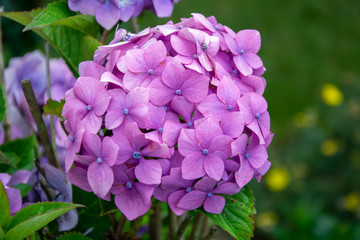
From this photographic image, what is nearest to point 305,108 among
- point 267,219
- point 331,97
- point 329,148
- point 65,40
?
point 331,97

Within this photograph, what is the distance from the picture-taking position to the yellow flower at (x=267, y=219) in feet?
7.03

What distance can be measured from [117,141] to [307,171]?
1891 millimetres

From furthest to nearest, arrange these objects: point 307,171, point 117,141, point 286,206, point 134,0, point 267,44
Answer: point 267,44 → point 307,171 → point 286,206 → point 134,0 → point 117,141

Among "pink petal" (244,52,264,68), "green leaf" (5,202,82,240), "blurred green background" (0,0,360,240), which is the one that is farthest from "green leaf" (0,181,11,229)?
"blurred green background" (0,0,360,240)

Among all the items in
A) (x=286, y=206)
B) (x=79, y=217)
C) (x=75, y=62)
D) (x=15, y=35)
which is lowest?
(x=286, y=206)

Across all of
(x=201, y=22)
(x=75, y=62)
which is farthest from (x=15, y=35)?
(x=201, y=22)

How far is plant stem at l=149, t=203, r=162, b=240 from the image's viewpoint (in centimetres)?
77

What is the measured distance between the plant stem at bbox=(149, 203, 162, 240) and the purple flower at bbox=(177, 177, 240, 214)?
211 mm

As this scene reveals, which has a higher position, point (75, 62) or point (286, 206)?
point (75, 62)

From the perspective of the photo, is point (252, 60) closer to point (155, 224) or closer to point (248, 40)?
point (248, 40)

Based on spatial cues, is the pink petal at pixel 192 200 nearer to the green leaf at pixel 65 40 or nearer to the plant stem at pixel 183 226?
the plant stem at pixel 183 226

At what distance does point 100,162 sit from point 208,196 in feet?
0.41

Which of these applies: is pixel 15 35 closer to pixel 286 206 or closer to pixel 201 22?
pixel 286 206

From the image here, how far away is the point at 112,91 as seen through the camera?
543 millimetres
